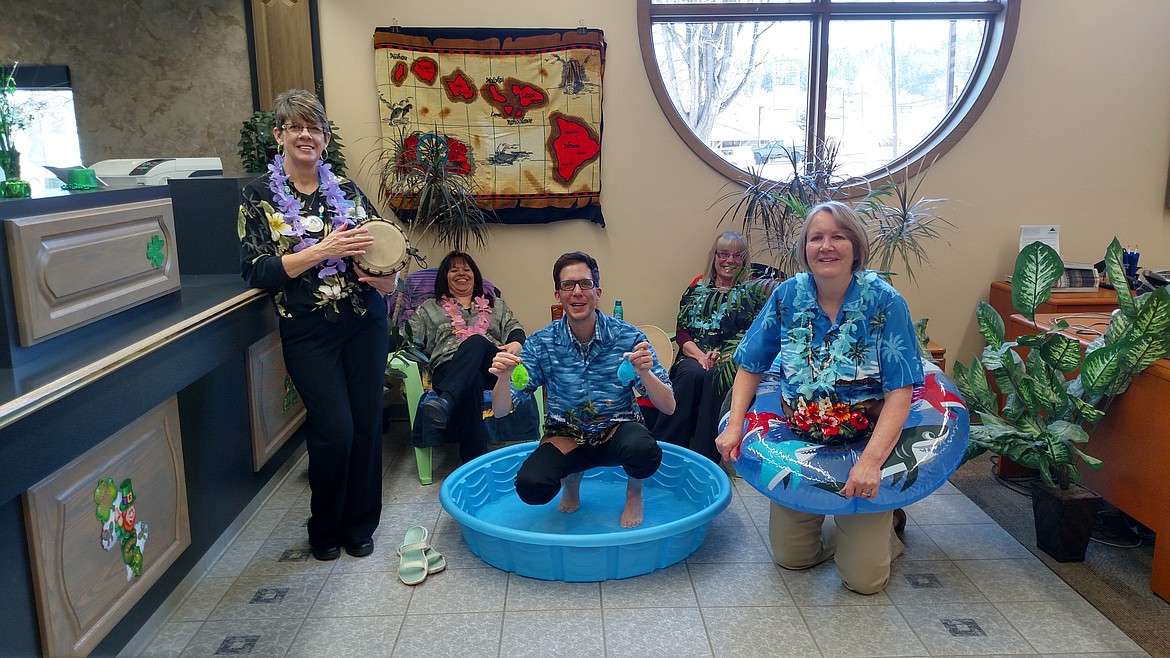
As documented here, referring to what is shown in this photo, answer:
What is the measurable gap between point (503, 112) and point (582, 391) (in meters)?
1.93

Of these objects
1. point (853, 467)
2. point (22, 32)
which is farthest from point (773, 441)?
point (22, 32)

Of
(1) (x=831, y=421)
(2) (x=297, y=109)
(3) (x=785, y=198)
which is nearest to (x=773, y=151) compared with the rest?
(3) (x=785, y=198)

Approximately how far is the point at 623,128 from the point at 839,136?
1.19 metres

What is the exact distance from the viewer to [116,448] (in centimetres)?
236

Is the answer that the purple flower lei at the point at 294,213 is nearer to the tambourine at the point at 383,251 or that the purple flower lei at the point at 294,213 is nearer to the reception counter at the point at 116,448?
the tambourine at the point at 383,251

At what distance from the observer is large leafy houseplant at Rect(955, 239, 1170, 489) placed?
111 inches

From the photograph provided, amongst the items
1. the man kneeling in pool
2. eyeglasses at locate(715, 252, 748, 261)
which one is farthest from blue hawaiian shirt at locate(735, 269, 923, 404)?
eyeglasses at locate(715, 252, 748, 261)

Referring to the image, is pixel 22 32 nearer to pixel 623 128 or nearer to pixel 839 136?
pixel 623 128

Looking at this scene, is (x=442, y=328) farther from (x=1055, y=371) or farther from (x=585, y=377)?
(x=1055, y=371)

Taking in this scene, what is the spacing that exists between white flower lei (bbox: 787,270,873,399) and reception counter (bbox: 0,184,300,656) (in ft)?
6.27

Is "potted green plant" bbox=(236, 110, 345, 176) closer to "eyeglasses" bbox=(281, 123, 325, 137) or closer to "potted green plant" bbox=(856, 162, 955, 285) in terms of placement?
"eyeglasses" bbox=(281, 123, 325, 137)

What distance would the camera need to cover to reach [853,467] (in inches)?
104

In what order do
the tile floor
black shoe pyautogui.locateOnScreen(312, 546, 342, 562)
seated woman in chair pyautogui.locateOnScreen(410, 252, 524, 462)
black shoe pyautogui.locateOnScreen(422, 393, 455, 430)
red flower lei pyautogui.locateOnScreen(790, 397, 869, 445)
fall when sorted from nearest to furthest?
the tile floor
red flower lei pyautogui.locateOnScreen(790, 397, 869, 445)
black shoe pyautogui.locateOnScreen(312, 546, 342, 562)
black shoe pyautogui.locateOnScreen(422, 393, 455, 430)
seated woman in chair pyautogui.locateOnScreen(410, 252, 524, 462)

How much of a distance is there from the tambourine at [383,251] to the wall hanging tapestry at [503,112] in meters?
1.33
